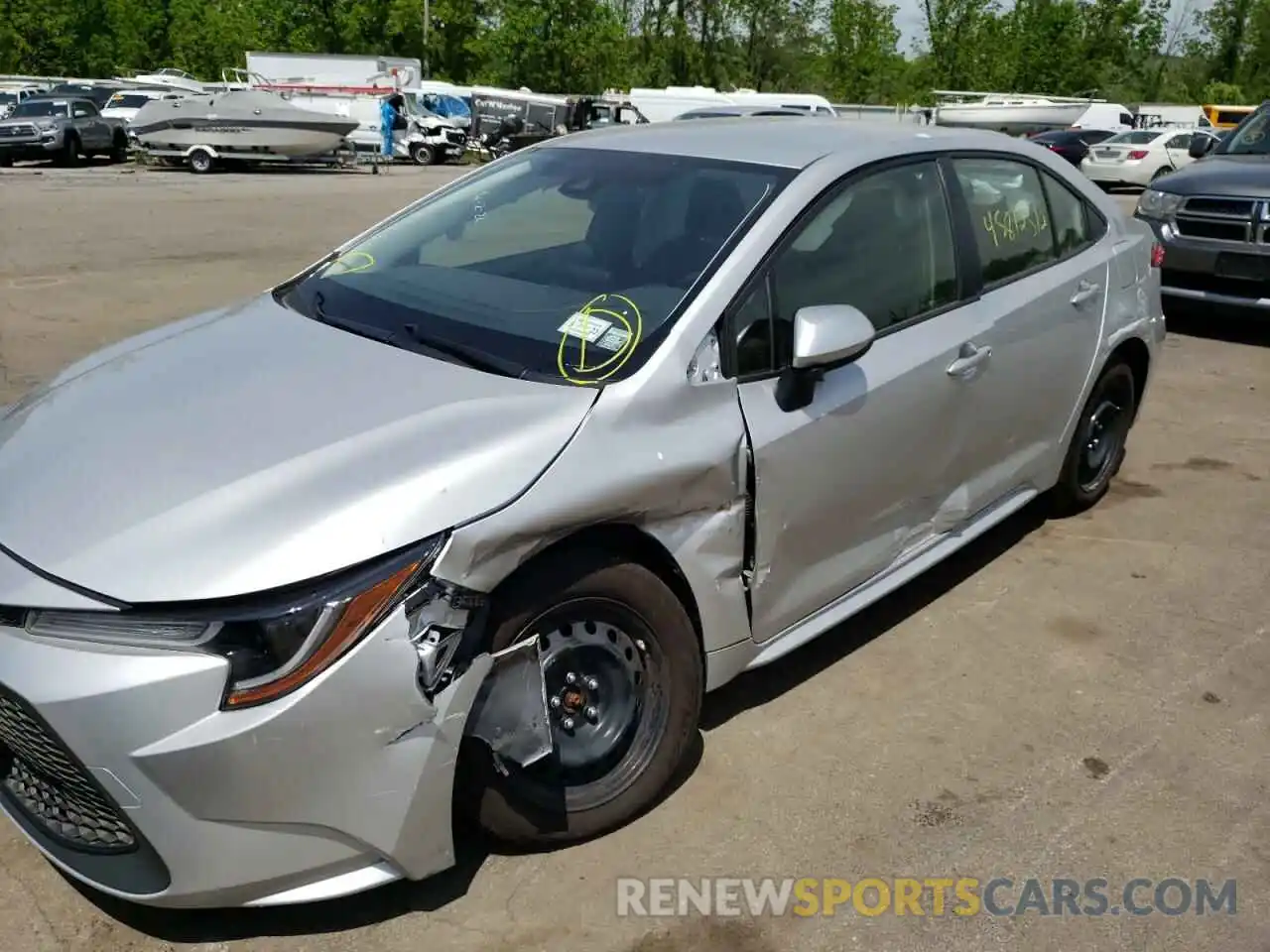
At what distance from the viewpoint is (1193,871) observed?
285 centimetres

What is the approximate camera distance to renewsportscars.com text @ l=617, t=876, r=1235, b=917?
2.69 metres

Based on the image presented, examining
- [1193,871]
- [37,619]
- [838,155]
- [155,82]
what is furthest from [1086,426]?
[155,82]

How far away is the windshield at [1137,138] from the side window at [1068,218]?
2197 cm

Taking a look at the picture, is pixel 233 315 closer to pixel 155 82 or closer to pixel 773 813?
pixel 773 813

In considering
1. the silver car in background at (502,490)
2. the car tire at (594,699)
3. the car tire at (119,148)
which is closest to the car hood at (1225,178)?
the silver car in background at (502,490)

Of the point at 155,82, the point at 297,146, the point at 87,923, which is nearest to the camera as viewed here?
the point at 87,923

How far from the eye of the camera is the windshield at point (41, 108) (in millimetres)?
26266

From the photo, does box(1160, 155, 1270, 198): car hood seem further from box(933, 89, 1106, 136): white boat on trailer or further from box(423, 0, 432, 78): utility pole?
box(423, 0, 432, 78): utility pole

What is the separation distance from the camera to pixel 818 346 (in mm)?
2928

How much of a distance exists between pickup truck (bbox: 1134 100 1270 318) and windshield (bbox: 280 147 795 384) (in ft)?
19.6

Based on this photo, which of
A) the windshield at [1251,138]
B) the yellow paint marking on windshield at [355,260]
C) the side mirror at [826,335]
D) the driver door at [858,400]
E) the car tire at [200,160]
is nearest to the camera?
the side mirror at [826,335]

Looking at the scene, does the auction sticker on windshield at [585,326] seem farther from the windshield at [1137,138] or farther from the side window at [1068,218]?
the windshield at [1137,138]

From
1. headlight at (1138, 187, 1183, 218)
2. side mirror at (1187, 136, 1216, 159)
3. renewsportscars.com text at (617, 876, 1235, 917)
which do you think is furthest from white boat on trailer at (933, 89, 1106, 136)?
renewsportscars.com text at (617, 876, 1235, 917)

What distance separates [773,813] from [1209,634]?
2023 millimetres
